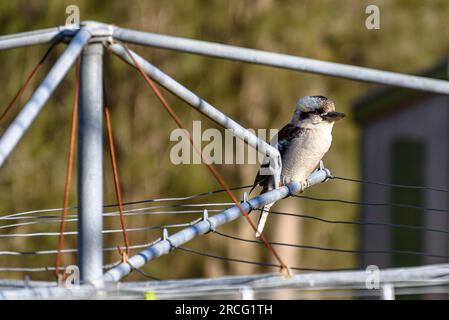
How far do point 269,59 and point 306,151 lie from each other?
68.8 inches

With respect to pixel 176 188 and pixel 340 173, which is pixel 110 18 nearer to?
pixel 176 188

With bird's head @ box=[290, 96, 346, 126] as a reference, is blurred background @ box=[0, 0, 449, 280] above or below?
above

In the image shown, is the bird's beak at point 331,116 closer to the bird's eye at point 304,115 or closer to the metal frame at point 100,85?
the bird's eye at point 304,115

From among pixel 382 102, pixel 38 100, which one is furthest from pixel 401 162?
pixel 38 100

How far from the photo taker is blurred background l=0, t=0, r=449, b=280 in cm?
1502

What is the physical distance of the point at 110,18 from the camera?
1716cm

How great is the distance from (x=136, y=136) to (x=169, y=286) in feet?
47.0

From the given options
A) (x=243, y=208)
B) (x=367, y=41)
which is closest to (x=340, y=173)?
(x=367, y=41)

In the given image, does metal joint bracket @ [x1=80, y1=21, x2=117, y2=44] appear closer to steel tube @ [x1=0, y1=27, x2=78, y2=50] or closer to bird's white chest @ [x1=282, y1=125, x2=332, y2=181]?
steel tube @ [x1=0, y1=27, x2=78, y2=50]

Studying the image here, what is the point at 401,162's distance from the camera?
14.8m

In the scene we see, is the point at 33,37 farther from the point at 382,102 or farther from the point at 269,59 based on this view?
the point at 382,102

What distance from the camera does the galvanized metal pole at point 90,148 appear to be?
13.0 feet

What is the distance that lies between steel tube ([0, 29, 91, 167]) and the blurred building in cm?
842

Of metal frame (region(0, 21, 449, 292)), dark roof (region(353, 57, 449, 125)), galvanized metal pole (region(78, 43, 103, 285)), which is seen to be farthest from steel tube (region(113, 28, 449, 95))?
dark roof (region(353, 57, 449, 125))
